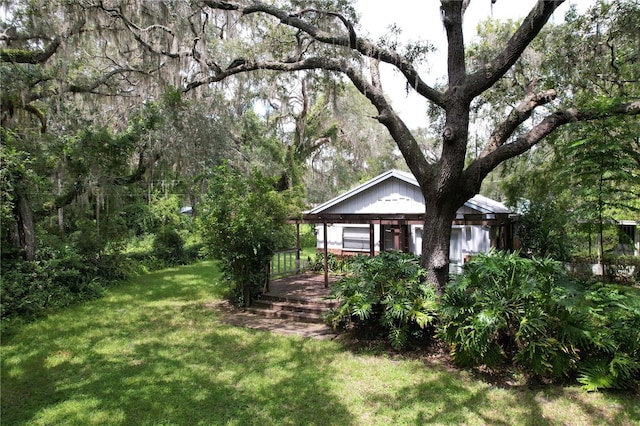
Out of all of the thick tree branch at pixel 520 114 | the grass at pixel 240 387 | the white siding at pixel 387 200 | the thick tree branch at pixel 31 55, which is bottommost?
the grass at pixel 240 387

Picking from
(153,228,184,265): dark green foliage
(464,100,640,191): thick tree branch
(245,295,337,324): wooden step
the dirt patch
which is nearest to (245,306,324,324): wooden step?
(245,295,337,324): wooden step

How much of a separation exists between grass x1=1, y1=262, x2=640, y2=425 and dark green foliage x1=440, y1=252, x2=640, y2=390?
305mm

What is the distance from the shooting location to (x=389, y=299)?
6055 millimetres

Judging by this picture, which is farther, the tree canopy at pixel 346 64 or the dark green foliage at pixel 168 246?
the dark green foliage at pixel 168 246

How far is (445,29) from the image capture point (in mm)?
6395

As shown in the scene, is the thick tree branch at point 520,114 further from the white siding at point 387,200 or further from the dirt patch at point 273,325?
the white siding at point 387,200

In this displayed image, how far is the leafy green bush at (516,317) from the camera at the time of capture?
4777mm

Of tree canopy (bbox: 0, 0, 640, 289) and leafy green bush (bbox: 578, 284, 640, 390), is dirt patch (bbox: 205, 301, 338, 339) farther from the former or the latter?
leafy green bush (bbox: 578, 284, 640, 390)

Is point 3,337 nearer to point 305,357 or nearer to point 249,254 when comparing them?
point 249,254

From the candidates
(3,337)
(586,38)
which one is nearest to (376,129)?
(586,38)

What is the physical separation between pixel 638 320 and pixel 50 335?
9.72m

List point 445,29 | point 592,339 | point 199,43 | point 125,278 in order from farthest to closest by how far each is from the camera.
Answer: point 125,278 < point 199,43 < point 445,29 < point 592,339

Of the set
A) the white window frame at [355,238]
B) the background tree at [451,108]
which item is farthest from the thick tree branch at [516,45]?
the white window frame at [355,238]

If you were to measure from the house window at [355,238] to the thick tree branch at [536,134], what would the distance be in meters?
8.13
